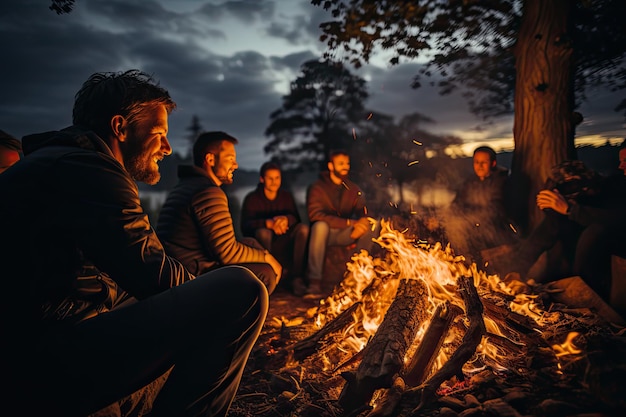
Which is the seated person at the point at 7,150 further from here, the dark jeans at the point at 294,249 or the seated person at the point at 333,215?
the seated person at the point at 333,215

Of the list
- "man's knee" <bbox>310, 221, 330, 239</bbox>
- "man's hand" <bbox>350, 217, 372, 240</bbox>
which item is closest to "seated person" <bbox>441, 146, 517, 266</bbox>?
"man's hand" <bbox>350, 217, 372, 240</bbox>

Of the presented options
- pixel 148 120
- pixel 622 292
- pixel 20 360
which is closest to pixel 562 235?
pixel 622 292

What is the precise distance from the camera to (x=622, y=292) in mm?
4297

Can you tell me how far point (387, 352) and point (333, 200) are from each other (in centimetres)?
505

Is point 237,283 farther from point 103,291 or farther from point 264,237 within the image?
point 264,237

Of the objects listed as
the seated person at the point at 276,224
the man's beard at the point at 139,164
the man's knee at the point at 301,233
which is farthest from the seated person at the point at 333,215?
the man's beard at the point at 139,164

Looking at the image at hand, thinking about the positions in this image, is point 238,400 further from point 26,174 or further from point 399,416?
point 26,174

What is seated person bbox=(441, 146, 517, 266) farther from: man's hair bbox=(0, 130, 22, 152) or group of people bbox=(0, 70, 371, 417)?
man's hair bbox=(0, 130, 22, 152)

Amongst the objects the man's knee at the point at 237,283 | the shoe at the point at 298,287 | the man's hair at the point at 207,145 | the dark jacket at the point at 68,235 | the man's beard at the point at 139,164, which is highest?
the man's hair at the point at 207,145

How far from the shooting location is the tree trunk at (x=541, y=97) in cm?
606

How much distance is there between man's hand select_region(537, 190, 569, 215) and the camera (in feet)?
17.9

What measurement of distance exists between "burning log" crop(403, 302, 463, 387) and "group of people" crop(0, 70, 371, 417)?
1617mm

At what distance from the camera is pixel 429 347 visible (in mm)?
3059

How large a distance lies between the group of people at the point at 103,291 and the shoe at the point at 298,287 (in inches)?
169
